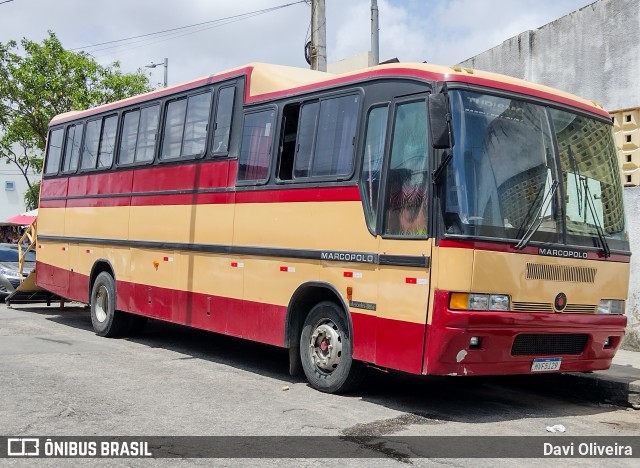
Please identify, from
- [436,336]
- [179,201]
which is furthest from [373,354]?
[179,201]

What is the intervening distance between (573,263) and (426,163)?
1.78m

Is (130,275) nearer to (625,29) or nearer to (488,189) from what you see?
(488,189)

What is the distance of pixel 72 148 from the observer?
589 inches

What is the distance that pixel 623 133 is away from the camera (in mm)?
12102

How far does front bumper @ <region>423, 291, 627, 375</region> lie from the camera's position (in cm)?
727

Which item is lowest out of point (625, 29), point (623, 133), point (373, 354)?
point (373, 354)

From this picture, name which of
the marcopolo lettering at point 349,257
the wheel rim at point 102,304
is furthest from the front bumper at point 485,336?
the wheel rim at point 102,304

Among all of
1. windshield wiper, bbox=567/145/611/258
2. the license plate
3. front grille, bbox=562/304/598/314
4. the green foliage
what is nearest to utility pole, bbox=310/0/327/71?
windshield wiper, bbox=567/145/611/258

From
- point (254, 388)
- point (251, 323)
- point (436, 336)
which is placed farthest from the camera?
point (251, 323)

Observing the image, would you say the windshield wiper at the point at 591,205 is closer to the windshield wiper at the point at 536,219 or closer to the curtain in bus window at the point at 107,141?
the windshield wiper at the point at 536,219

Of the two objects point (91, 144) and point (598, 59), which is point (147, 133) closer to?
point (91, 144)

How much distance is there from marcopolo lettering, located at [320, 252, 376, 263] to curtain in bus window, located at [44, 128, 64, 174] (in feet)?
27.7

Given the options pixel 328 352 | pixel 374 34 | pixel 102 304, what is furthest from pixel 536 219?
pixel 374 34

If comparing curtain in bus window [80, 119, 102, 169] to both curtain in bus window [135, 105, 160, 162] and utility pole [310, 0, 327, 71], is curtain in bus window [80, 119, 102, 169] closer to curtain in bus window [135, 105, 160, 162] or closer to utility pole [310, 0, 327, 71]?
curtain in bus window [135, 105, 160, 162]
